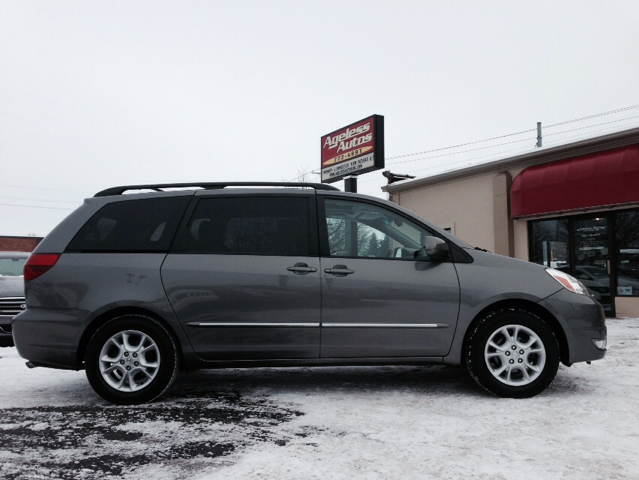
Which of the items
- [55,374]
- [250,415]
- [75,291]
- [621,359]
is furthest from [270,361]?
[621,359]

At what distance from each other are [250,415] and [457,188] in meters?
14.2

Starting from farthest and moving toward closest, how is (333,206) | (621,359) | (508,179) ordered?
(508,179), (621,359), (333,206)

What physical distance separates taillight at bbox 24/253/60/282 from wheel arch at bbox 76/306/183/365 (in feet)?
1.95

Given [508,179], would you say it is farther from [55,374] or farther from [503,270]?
[55,374]

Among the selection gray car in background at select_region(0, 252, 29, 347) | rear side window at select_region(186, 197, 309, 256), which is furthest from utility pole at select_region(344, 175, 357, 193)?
rear side window at select_region(186, 197, 309, 256)

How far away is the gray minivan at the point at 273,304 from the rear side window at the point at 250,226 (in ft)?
0.04

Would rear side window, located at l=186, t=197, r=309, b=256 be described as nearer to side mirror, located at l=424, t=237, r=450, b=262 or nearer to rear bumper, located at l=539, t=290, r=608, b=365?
side mirror, located at l=424, t=237, r=450, b=262

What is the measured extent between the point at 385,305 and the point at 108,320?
2239 mm

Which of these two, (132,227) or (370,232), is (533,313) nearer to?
(370,232)

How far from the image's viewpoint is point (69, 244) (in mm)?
4617

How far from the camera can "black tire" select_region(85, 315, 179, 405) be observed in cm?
439

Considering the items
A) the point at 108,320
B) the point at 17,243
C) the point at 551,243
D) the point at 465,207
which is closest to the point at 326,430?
the point at 108,320

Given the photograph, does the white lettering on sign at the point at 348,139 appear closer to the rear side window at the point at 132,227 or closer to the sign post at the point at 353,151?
the sign post at the point at 353,151

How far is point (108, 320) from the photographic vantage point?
4500 mm
